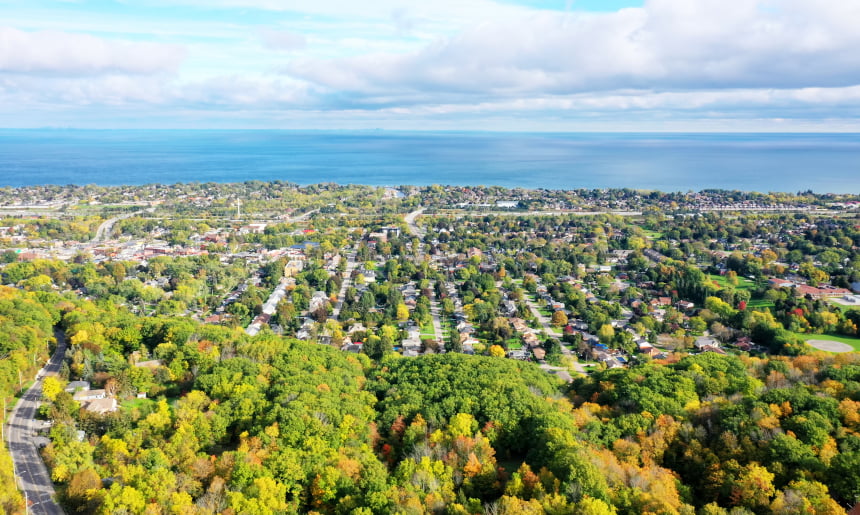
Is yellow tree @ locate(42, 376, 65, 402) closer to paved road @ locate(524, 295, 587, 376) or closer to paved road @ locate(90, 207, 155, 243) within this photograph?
paved road @ locate(524, 295, 587, 376)

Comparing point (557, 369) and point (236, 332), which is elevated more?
point (236, 332)

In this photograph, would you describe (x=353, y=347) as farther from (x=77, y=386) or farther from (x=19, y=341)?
(x=19, y=341)

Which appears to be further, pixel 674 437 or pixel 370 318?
pixel 370 318

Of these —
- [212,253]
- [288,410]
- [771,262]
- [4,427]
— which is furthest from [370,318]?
[771,262]

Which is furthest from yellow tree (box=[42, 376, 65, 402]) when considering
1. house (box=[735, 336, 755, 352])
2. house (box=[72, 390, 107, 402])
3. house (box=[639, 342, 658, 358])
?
house (box=[735, 336, 755, 352])

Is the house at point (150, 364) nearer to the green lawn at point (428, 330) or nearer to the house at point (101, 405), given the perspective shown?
the house at point (101, 405)

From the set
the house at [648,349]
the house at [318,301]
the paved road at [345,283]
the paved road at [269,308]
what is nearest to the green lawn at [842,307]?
the house at [648,349]

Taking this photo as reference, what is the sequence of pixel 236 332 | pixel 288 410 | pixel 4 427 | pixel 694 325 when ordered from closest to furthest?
pixel 288 410 → pixel 4 427 → pixel 236 332 → pixel 694 325

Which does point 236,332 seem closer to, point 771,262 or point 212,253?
point 212,253

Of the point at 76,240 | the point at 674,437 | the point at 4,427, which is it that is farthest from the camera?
the point at 76,240
